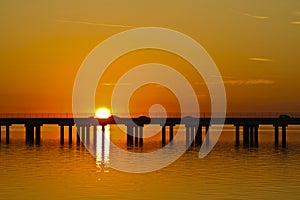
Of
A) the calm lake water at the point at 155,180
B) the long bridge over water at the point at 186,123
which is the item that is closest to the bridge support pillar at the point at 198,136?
the long bridge over water at the point at 186,123

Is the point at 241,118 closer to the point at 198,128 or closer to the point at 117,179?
the point at 198,128

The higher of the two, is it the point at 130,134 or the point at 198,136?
the point at 130,134

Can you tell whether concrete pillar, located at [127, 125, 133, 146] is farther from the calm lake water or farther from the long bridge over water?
the calm lake water

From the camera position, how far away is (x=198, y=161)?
75.2 metres

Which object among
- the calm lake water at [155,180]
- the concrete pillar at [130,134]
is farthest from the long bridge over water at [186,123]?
the calm lake water at [155,180]

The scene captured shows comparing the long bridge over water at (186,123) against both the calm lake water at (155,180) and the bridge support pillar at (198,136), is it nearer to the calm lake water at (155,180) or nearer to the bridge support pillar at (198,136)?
the bridge support pillar at (198,136)

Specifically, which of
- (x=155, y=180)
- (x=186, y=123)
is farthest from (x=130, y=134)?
(x=155, y=180)

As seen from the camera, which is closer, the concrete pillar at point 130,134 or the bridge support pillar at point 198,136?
the concrete pillar at point 130,134

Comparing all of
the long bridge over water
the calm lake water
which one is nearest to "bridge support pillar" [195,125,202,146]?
the long bridge over water

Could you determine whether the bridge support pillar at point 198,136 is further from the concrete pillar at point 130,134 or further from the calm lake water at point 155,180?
the calm lake water at point 155,180

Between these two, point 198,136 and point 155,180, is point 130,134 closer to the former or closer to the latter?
point 198,136

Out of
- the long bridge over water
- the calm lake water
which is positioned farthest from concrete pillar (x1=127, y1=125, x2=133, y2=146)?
the calm lake water

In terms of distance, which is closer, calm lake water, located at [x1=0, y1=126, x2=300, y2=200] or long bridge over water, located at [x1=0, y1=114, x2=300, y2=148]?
calm lake water, located at [x1=0, y1=126, x2=300, y2=200]

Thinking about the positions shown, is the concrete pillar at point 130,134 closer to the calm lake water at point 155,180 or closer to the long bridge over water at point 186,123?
the long bridge over water at point 186,123
